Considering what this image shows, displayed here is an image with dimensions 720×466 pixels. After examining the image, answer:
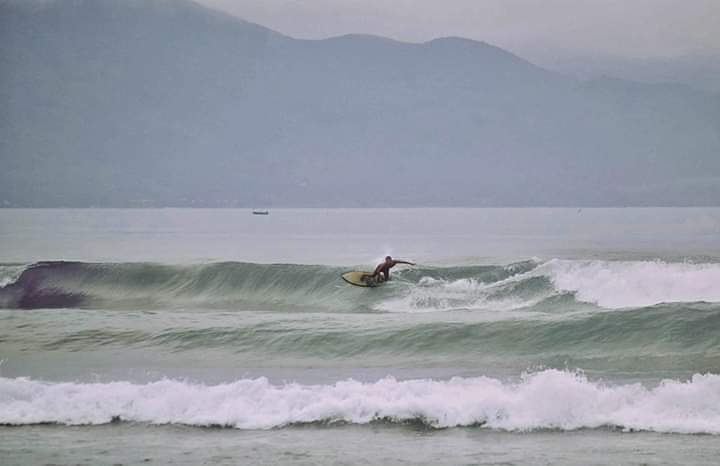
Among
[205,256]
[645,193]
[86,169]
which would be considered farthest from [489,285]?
[86,169]

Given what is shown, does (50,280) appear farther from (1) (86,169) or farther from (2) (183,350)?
(1) (86,169)

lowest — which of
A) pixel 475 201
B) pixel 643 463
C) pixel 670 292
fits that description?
pixel 643 463

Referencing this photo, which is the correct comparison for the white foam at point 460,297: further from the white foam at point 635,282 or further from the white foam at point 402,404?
the white foam at point 402,404

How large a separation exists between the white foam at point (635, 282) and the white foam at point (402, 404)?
960cm

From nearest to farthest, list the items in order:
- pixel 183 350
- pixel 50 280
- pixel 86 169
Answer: pixel 183 350 → pixel 50 280 → pixel 86 169

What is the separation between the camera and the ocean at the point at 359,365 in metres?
9.54

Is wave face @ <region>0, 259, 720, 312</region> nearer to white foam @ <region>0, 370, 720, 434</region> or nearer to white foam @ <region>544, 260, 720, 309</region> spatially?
white foam @ <region>544, 260, 720, 309</region>

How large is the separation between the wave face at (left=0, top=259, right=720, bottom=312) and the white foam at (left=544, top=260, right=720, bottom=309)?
0.07 ft

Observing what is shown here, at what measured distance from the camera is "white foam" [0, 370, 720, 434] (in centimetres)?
1023

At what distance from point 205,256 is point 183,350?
77.1 ft

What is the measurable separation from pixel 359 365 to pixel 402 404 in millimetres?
3579

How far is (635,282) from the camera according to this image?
69.3ft

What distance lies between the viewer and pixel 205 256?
127ft

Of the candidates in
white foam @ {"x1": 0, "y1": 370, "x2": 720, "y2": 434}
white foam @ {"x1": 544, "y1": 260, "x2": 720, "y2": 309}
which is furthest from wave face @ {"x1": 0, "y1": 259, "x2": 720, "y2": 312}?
white foam @ {"x1": 0, "y1": 370, "x2": 720, "y2": 434}
